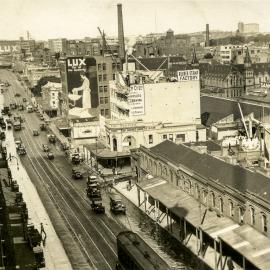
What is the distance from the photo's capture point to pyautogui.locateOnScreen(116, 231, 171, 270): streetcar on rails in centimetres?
3431

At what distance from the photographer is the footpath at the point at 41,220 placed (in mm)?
47972

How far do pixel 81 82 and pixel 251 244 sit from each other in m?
86.4

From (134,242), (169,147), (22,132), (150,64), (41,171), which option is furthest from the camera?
(150,64)

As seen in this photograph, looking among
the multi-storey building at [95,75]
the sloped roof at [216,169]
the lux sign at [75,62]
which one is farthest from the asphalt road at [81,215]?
the lux sign at [75,62]

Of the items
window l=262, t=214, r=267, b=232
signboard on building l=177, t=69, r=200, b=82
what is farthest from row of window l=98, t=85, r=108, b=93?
window l=262, t=214, r=267, b=232

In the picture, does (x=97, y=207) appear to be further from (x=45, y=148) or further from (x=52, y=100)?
(x=52, y=100)

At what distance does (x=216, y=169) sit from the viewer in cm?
5544

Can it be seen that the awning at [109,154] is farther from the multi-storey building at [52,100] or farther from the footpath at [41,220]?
the multi-storey building at [52,100]

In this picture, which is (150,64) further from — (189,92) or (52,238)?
(52,238)

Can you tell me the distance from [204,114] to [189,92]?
1529 centimetres

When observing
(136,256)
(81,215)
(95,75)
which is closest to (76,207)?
(81,215)

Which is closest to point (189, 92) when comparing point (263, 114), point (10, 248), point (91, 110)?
point (263, 114)

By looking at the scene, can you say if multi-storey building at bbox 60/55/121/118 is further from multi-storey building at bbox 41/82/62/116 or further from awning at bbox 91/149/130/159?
multi-storey building at bbox 41/82/62/116

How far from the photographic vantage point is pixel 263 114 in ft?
302
